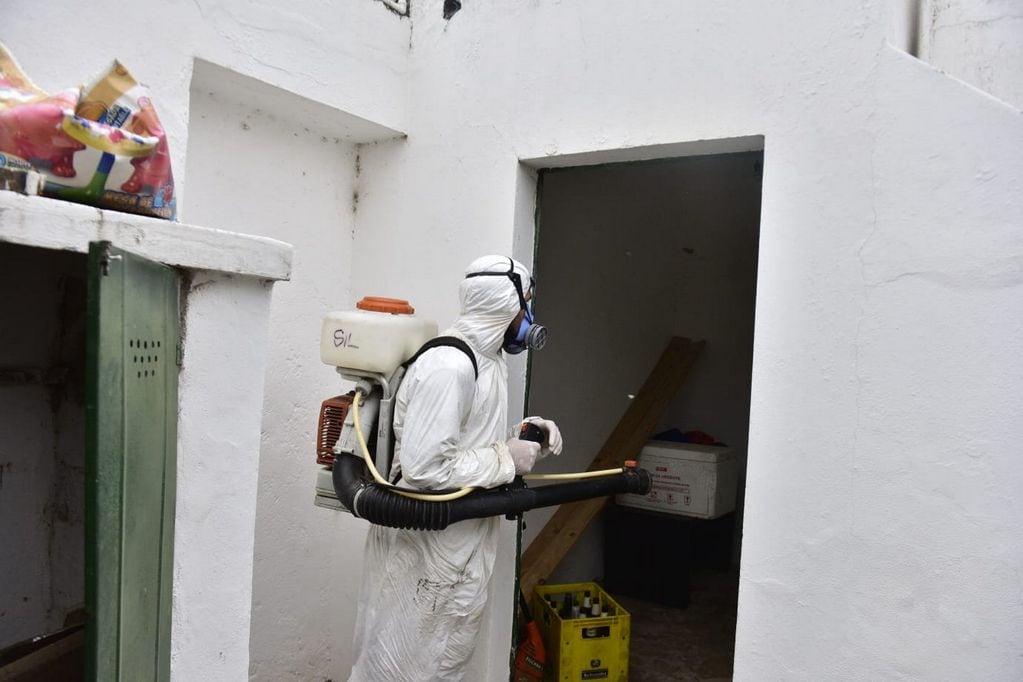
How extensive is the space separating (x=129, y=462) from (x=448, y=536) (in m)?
1.33

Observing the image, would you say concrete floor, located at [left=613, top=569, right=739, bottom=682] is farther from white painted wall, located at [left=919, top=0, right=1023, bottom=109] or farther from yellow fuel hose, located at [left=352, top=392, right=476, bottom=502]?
white painted wall, located at [left=919, top=0, right=1023, bottom=109]

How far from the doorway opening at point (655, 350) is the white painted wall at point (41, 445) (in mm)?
2257

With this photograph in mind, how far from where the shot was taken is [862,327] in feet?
6.77

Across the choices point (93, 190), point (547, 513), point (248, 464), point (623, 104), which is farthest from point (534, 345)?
point (547, 513)

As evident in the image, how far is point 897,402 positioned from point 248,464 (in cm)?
175

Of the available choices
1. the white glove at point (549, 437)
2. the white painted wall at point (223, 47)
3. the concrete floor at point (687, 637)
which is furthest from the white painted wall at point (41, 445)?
the concrete floor at point (687, 637)

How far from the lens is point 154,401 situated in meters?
1.35

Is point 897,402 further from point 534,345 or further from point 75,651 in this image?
point 75,651

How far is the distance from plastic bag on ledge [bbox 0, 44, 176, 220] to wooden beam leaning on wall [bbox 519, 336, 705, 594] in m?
3.08

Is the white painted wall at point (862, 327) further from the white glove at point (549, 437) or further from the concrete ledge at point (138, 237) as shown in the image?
the concrete ledge at point (138, 237)

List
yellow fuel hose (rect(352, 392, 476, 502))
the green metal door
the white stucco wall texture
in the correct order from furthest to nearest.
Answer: yellow fuel hose (rect(352, 392, 476, 502)) → the white stucco wall texture → the green metal door

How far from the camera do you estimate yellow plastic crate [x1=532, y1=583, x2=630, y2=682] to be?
3361mm

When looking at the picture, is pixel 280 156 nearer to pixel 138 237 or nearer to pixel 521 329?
pixel 521 329

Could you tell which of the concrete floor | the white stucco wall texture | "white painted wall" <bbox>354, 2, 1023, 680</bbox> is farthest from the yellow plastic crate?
"white painted wall" <bbox>354, 2, 1023, 680</bbox>
